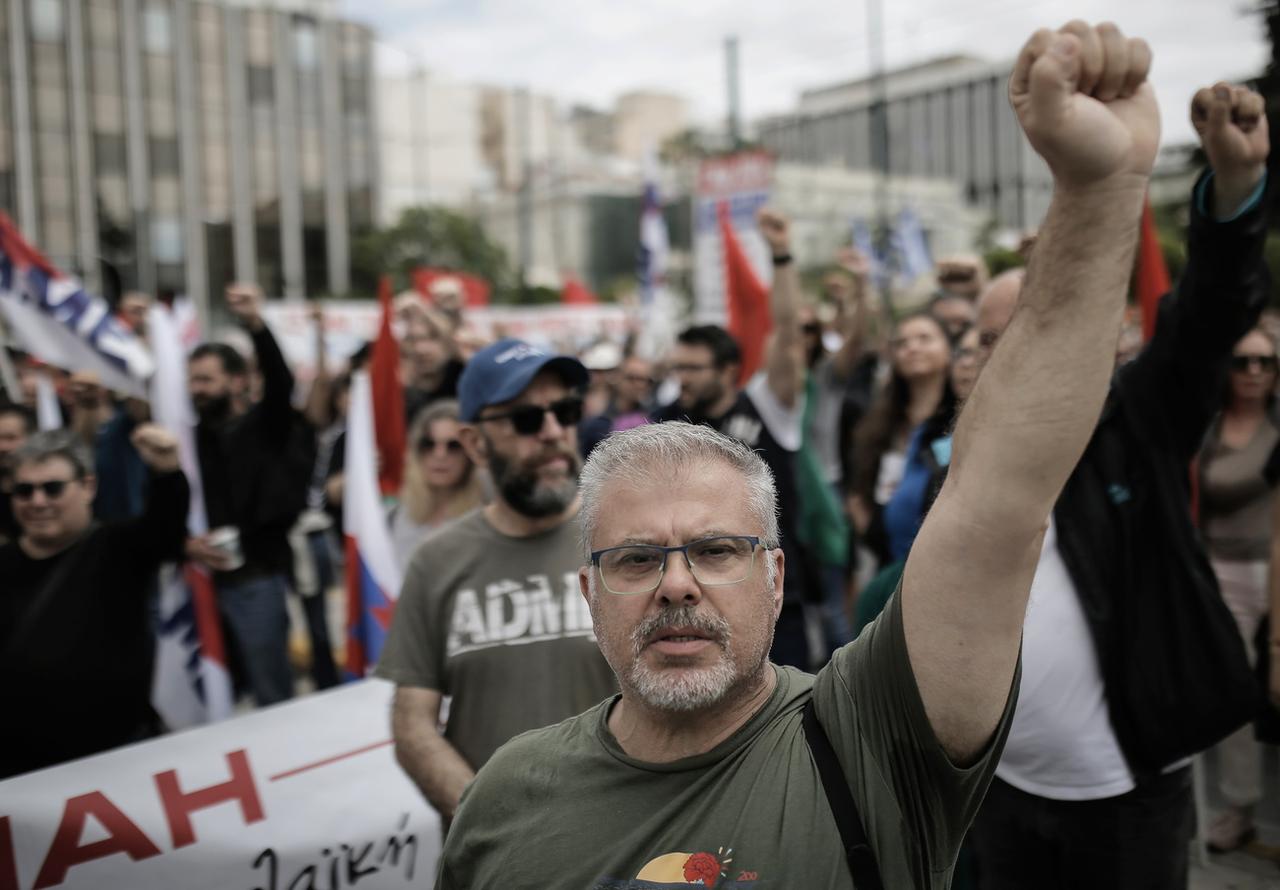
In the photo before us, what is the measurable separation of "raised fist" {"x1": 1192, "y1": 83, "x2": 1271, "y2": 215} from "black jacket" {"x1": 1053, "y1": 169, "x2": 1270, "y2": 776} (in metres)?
0.09

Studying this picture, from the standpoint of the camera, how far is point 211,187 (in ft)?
156

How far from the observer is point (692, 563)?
1.57 m

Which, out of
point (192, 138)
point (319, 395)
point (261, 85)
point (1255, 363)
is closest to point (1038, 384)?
point (1255, 363)

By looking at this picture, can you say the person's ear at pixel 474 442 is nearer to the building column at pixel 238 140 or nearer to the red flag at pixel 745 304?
the red flag at pixel 745 304

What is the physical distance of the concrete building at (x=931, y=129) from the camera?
91.4 m

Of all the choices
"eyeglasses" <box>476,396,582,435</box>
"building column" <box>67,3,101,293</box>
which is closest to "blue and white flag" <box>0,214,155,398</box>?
"eyeglasses" <box>476,396,582,435</box>

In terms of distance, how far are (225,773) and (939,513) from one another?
7.81ft

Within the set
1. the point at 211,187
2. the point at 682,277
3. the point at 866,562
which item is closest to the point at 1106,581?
the point at 866,562

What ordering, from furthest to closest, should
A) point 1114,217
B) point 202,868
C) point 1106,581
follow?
point 202,868
point 1106,581
point 1114,217

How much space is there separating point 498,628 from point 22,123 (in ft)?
154

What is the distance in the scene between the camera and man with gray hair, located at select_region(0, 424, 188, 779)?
11.0 feet

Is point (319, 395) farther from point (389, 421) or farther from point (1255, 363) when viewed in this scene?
point (1255, 363)

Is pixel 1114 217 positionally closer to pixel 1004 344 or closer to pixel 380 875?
pixel 1004 344

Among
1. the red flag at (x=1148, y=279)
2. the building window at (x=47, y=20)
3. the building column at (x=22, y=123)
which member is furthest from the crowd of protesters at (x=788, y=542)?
the building window at (x=47, y=20)
